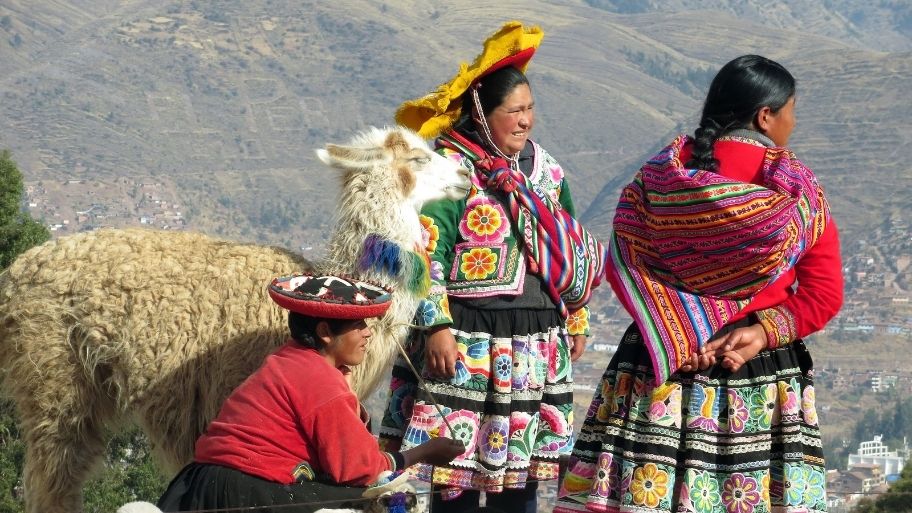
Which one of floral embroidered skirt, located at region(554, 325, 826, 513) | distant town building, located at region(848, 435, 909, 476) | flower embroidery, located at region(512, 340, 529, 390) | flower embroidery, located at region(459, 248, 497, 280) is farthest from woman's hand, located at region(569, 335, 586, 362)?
distant town building, located at region(848, 435, 909, 476)

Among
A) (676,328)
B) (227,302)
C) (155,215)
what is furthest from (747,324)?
(155,215)

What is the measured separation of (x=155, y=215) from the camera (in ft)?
629

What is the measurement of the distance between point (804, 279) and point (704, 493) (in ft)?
2.42

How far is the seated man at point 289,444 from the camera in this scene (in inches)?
167

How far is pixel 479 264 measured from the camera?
525 cm

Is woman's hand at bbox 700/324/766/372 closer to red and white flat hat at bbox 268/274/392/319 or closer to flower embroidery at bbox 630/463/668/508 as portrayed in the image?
flower embroidery at bbox 630/463/668/508

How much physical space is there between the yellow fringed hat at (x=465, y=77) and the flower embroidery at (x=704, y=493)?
1.81 metres

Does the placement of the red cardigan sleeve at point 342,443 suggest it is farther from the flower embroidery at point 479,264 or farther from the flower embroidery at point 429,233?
the flower embroidery at point 429,233

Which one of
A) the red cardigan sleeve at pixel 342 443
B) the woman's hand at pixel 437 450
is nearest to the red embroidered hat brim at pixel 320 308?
the red cardigan sleeve at pixel 342 443

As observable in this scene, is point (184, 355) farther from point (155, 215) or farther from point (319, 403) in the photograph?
point (155, 215)

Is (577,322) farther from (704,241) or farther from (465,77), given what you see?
(704,241)

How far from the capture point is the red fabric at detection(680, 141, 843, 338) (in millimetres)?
4453

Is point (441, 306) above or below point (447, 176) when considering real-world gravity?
below

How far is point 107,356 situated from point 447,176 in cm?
167
